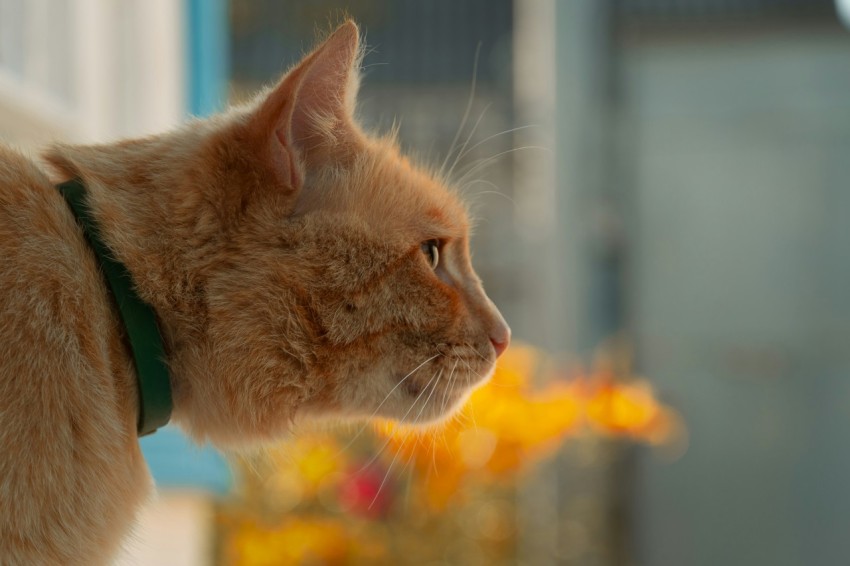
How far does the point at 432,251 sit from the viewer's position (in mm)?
1237

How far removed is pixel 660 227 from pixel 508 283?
67cm

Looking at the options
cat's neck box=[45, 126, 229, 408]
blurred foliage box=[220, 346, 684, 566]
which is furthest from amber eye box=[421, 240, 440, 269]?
blurred foliage box=[220, 346, 684, 566]

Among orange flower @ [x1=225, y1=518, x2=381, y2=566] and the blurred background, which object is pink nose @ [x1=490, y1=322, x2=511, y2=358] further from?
the blurred background

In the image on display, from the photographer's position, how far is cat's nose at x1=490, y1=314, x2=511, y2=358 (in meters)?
1.26

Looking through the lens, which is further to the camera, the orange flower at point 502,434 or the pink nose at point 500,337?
the orange flower at point 502,434

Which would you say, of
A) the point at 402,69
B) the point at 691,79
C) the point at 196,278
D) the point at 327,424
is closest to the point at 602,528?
the point at 691,79

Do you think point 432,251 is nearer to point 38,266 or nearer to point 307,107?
point 307,107

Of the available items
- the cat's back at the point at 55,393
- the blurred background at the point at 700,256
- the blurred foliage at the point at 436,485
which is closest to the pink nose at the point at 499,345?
the cat's back at the point at 55,393

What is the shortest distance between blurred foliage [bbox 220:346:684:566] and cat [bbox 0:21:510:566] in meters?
1.03

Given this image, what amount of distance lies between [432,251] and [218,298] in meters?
0.31

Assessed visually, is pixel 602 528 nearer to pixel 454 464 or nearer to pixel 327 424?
pixel 454 464

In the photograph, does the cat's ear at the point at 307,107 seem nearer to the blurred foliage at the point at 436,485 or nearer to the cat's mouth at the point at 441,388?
the cat's mouth at the point at 441,388

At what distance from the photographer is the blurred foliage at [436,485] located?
236 centimetres

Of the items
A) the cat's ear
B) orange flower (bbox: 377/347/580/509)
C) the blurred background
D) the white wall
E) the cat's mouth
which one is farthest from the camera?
the blurred background
